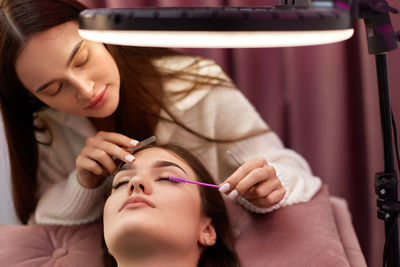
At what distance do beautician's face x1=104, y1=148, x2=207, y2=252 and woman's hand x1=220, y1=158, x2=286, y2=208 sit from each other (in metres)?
0.10

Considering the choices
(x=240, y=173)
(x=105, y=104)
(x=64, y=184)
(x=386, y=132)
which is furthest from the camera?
(x=64, y=184)

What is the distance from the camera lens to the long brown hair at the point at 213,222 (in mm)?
993

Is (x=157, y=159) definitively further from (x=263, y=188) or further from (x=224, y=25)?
(x=224, y=25)

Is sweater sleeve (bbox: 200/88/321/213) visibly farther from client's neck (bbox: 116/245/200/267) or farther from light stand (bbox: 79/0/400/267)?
light stand (bbox: 79/0/400/267)

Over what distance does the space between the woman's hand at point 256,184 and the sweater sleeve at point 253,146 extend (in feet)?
0.31

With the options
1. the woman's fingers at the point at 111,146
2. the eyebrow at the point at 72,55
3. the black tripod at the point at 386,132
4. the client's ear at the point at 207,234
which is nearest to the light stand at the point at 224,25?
the black tripod at the point at 386,132

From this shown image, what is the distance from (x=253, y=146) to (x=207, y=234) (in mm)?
359

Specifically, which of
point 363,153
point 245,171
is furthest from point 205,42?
point 363,153

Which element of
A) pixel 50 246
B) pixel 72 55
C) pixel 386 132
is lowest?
pixel 50 246

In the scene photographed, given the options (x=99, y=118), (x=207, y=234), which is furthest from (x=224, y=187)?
(x=99, y=118)

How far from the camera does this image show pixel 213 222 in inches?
40.5

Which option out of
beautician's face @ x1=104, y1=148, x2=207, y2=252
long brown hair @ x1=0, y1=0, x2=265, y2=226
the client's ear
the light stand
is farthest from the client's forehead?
the light stand

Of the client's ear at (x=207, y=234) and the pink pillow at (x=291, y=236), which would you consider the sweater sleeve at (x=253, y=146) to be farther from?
the client's ear at (x=207, y=234)

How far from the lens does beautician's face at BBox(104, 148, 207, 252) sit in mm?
859
